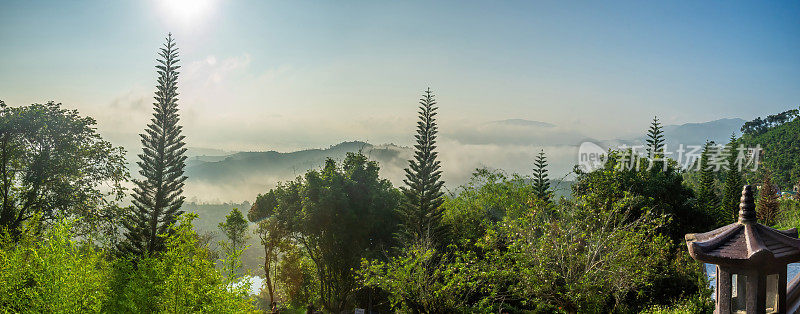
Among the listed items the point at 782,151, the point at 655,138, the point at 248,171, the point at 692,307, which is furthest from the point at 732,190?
the point at 248,171

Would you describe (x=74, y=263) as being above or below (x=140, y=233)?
above

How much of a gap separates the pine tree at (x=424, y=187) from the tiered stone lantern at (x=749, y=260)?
15.2 meters

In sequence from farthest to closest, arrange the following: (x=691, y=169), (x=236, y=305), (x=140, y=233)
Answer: (x=691, y=169) → (x=140, y=233) → (x=236, y=305)

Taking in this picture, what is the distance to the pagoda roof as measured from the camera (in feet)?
14.3

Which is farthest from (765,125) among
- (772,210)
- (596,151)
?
(596,151)

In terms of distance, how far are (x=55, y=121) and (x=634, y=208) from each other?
21.6 meters

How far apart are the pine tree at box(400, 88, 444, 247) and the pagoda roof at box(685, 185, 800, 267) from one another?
15.3m

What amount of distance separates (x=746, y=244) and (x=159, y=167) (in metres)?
19.7

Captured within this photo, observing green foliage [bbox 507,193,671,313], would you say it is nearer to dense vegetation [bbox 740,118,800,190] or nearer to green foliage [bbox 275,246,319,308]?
green foliage [bbox 275,246,319,308]

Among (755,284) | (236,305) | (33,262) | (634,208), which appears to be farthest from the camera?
(634,208)

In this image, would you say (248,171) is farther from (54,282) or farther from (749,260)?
(749,260)

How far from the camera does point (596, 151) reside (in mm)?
22188

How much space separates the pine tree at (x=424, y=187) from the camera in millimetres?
20125

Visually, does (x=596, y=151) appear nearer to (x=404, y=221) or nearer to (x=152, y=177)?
(x=404, y=221)
